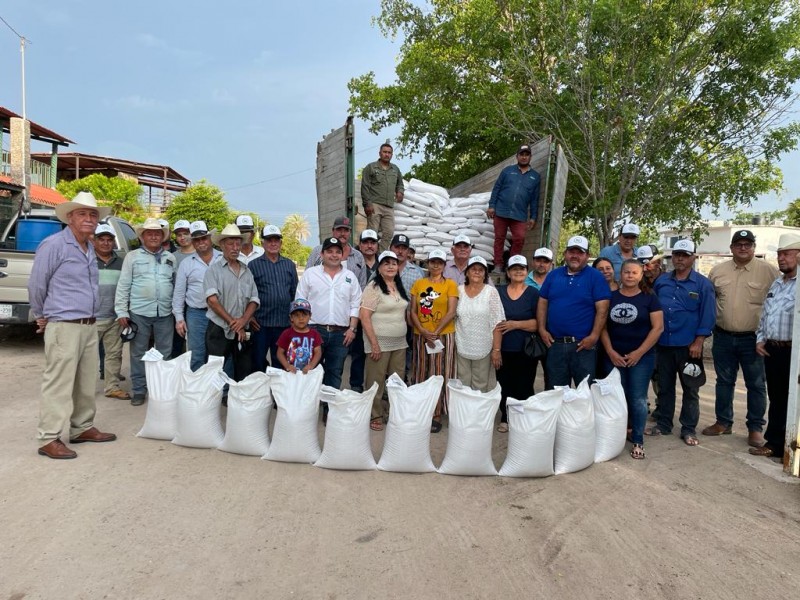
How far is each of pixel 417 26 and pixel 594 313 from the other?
11200 millimetres

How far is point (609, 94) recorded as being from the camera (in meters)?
9.93

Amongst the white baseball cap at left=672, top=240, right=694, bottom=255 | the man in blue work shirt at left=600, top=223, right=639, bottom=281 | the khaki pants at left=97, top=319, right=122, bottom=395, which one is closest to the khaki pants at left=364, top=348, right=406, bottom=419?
the man in blue work shirt at left=600, top=223, right=639, bottom=281

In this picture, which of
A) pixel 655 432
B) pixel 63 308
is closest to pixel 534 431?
pixel 655 432

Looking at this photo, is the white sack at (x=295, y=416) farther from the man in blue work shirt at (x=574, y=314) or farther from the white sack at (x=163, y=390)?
the man in blue work shirt at (x=574, y=314)

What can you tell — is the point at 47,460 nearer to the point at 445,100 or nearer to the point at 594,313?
the point at 594,313

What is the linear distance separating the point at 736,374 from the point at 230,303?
13.8 feet

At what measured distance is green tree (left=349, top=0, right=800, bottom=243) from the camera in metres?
9.32

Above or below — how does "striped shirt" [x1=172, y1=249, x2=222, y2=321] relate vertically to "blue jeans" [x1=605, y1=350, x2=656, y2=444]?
above

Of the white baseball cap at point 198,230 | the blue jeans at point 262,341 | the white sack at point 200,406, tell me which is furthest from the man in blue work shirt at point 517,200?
the white sack at point 200,406

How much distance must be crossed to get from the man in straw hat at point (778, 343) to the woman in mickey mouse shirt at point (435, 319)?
2381mm

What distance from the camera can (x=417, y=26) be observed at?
1322 cm

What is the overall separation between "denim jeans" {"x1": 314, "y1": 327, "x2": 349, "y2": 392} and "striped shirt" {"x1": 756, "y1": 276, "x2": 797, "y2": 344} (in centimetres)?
328

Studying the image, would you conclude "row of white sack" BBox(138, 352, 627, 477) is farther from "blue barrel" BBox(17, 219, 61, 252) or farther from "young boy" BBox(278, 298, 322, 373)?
"blue barrel" BBox(17, 219, 61, 252)

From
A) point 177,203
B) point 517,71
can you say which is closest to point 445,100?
point 517,71
